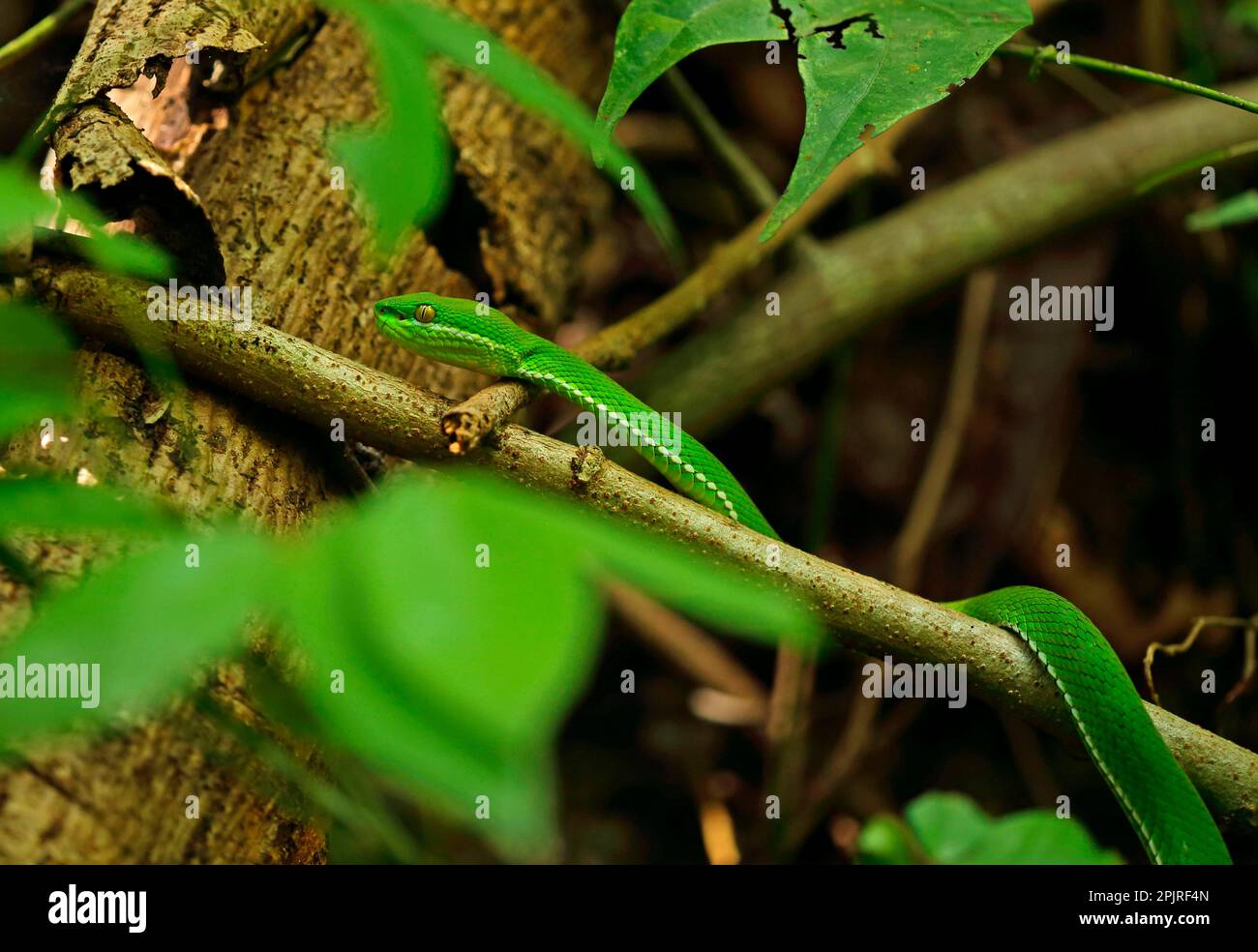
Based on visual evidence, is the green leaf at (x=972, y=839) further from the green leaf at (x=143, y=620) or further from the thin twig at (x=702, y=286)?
the green leaf at (x=143, y=620)

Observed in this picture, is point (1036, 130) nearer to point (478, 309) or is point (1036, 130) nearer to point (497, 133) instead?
point (497, 133)

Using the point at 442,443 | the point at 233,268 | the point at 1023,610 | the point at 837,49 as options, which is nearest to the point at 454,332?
the point at 233,268

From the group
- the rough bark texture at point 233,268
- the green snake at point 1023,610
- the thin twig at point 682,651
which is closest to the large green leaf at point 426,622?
the rough bark texture at point 233,268

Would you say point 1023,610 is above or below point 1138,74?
below

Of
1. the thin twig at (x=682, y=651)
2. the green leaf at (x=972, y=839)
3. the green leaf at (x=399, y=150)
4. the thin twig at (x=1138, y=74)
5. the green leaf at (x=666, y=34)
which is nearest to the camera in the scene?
the green leaf at (x=399, y=150)

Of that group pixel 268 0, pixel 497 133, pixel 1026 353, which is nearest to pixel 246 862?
pixel 268 0

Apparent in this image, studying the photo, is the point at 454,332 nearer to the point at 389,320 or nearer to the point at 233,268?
the point at 389,320
